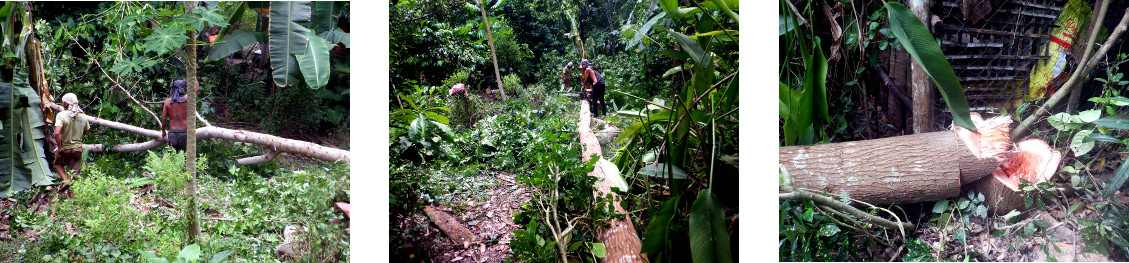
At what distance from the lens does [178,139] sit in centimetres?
147

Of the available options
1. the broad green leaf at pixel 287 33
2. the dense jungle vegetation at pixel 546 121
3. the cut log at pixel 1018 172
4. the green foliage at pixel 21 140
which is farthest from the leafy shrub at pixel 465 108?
the cut log at pixel 1018 172

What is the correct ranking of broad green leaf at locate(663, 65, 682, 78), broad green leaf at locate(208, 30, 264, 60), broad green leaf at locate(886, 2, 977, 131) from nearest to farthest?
broad green leaf at locate(886, 2, 977, 131) → broad green leaf at locate(208, 30, 264, 60) → broad green leaf at locate(663, 65, 682, 78)

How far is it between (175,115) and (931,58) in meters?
1.92

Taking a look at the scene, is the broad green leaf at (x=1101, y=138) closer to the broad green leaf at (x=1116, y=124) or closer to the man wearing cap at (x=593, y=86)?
the broad green leaf at (x=1116, y=124)

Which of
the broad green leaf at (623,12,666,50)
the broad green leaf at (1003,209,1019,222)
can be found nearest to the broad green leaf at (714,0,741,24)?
the broad green leaf at (623,12,666,50)

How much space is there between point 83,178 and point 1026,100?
8.34 feet

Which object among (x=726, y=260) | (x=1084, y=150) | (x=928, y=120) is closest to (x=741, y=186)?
(x=726, y=260)

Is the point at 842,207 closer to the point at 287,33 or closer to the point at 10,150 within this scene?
the point at 287,33

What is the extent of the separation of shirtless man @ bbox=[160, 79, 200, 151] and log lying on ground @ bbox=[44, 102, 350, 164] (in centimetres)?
3

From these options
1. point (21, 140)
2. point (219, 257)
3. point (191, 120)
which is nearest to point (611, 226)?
point (219, 257)

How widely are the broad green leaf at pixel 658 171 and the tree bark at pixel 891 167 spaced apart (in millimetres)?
273

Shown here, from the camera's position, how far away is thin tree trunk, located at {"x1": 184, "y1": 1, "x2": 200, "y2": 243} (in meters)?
1.42

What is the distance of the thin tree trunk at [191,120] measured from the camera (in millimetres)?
1422

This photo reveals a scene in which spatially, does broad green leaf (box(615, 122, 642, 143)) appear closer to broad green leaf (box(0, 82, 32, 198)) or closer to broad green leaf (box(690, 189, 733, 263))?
broad green leaf (box(690, 189, 733, 263))
